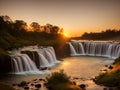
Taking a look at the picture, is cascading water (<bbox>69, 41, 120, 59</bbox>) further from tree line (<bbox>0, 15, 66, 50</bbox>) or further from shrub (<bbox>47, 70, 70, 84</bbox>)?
shrub (<bbox>47, 70, 70, 84</bbox>)

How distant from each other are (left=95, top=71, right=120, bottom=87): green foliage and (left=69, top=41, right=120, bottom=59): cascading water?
55.8 feet

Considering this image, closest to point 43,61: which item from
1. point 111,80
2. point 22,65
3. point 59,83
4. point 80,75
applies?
point 22,65

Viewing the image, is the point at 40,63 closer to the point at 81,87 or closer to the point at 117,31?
the point at 81,87

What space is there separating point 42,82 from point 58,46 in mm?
19804

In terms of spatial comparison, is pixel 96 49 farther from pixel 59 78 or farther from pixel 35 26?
pixel 59 78

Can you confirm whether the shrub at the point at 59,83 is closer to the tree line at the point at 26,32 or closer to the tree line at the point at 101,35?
the tree line at the point at 26,32

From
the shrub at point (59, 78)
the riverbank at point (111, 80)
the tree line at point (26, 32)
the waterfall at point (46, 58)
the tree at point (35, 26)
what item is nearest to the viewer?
the shrub at point (59, 78)

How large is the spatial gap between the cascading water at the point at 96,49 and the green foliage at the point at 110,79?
1702 cm

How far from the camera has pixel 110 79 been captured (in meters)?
23.5

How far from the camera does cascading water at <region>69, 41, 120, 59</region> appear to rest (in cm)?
4241

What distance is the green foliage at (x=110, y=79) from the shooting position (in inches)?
903

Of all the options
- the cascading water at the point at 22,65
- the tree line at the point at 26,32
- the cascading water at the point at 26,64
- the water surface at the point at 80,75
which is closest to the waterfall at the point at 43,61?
the cascading water at the point at 26,64

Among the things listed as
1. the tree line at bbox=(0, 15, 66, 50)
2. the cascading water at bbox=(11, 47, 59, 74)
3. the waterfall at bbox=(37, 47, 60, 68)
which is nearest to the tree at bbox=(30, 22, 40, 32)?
the tree line at bbox=(0, 15, 66, 50)

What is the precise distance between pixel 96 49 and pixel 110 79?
71.3ft
